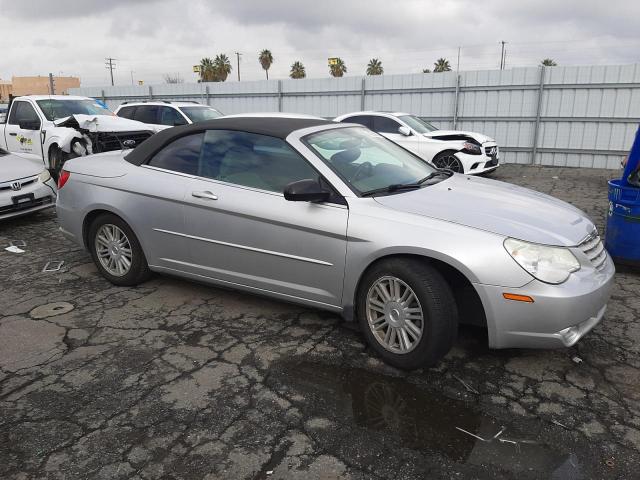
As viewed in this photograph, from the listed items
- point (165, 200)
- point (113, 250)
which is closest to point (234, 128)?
point (165, 200)

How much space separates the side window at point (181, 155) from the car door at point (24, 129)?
6.86 metres

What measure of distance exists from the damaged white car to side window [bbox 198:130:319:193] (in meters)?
4.90

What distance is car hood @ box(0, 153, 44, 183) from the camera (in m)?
7.11

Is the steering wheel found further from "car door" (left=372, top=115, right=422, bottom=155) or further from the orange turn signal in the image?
"car door" (left=372, top=115, right=422, bottom=155)

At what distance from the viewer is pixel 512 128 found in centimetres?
1491

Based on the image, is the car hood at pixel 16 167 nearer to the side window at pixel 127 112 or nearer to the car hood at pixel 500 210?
the side window at pixel 127 112

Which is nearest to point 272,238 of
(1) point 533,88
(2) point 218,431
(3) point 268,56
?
(2) point 218,431

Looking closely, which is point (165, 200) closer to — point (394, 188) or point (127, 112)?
point (394, 188)

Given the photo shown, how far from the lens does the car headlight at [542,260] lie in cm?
299

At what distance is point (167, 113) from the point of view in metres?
12.1

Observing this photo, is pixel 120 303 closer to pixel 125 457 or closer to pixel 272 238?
pixel 272 238

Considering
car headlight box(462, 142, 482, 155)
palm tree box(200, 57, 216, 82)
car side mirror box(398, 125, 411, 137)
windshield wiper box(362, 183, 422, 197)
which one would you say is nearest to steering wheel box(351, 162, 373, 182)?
windshield wiper box(362, 183, 422, 197)

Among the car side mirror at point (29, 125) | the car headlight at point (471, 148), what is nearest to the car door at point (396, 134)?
the car headlight at point (471, 148)

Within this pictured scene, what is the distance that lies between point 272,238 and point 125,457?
5.67ft
